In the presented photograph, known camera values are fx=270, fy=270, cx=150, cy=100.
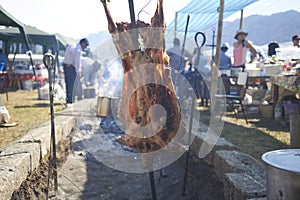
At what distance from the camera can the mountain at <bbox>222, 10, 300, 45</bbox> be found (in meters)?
28.1

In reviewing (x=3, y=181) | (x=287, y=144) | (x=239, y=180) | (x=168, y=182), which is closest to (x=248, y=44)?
(x=287, y=144)

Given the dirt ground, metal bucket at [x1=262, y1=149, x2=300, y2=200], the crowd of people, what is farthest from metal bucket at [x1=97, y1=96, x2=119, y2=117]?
metal bucket at [x1=262, y1=149, x2=300, y2=200]

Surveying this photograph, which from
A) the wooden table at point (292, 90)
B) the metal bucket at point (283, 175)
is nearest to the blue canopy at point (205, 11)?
the wooden table at point (292, 90)

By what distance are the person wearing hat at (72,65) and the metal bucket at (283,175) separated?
704 centimetres

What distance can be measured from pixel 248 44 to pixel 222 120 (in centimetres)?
312

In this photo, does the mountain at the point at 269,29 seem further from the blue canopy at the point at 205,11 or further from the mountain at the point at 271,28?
the blue canopy at the point at 205,11

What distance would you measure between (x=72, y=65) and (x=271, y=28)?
3238 centimetres

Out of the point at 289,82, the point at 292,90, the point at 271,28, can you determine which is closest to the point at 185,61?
the point at 289,82

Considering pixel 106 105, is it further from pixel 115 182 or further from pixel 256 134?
pixel 256 134

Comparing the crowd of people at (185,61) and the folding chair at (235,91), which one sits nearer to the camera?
the folding chair at (235,91)

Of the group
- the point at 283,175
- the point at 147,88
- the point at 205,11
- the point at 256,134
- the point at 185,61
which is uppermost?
the point at 205,11

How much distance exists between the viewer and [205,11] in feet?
35.7

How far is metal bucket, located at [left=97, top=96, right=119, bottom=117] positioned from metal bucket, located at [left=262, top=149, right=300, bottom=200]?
16.7 feet

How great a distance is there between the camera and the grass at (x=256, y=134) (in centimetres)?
386
